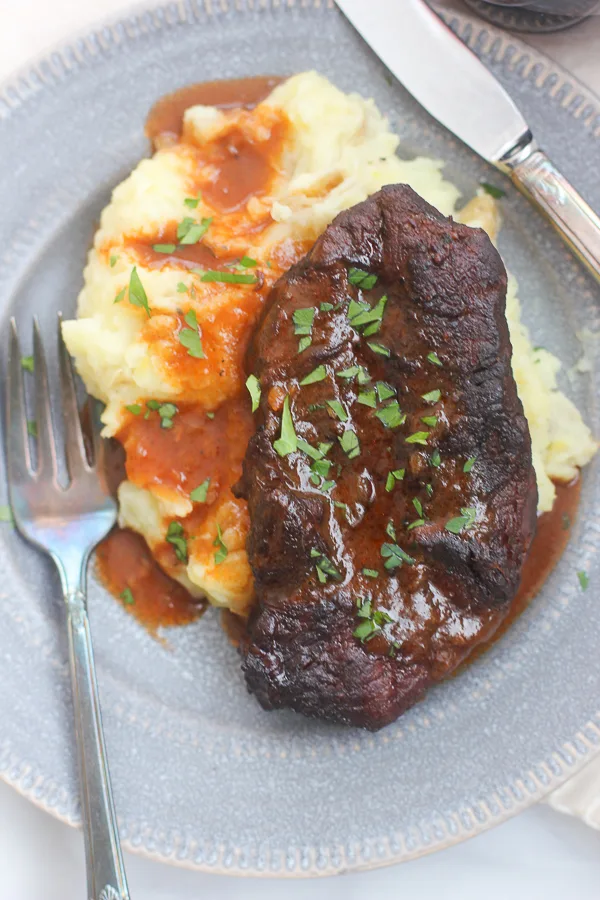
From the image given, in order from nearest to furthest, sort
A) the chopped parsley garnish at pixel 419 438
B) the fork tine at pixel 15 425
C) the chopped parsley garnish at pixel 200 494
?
the chopped parsley garnish at pixel 419 438, the chopped parsley garnish at pixel 200 494, the fork tine at pixel 15 425

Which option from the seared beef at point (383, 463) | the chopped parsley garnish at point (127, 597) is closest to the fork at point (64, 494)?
the chopped parsley garnish at point (127, 597)

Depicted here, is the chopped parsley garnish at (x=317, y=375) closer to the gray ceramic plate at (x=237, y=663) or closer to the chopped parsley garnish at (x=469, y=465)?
the chopped parsley garnish at (x=469, y=465)

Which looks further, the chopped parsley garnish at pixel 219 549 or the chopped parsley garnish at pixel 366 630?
the chopped parsley garnish at pixel 219 549

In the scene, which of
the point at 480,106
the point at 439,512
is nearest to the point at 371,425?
the point at 439,512

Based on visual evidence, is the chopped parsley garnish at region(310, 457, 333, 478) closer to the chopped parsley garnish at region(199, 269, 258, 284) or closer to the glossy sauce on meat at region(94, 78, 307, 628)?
the glossy sauce on meat at region(94, 78, 307, 628)

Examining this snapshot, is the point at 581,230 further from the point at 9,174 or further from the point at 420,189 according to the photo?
the point at 9,174

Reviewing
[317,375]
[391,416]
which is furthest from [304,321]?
[391,416]

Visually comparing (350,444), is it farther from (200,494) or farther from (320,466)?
(200,494)

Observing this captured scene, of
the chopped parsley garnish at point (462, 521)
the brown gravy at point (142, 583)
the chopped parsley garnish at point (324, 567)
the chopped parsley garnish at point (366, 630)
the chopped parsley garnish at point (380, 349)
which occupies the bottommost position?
the brown gravy at point (142, 583)
